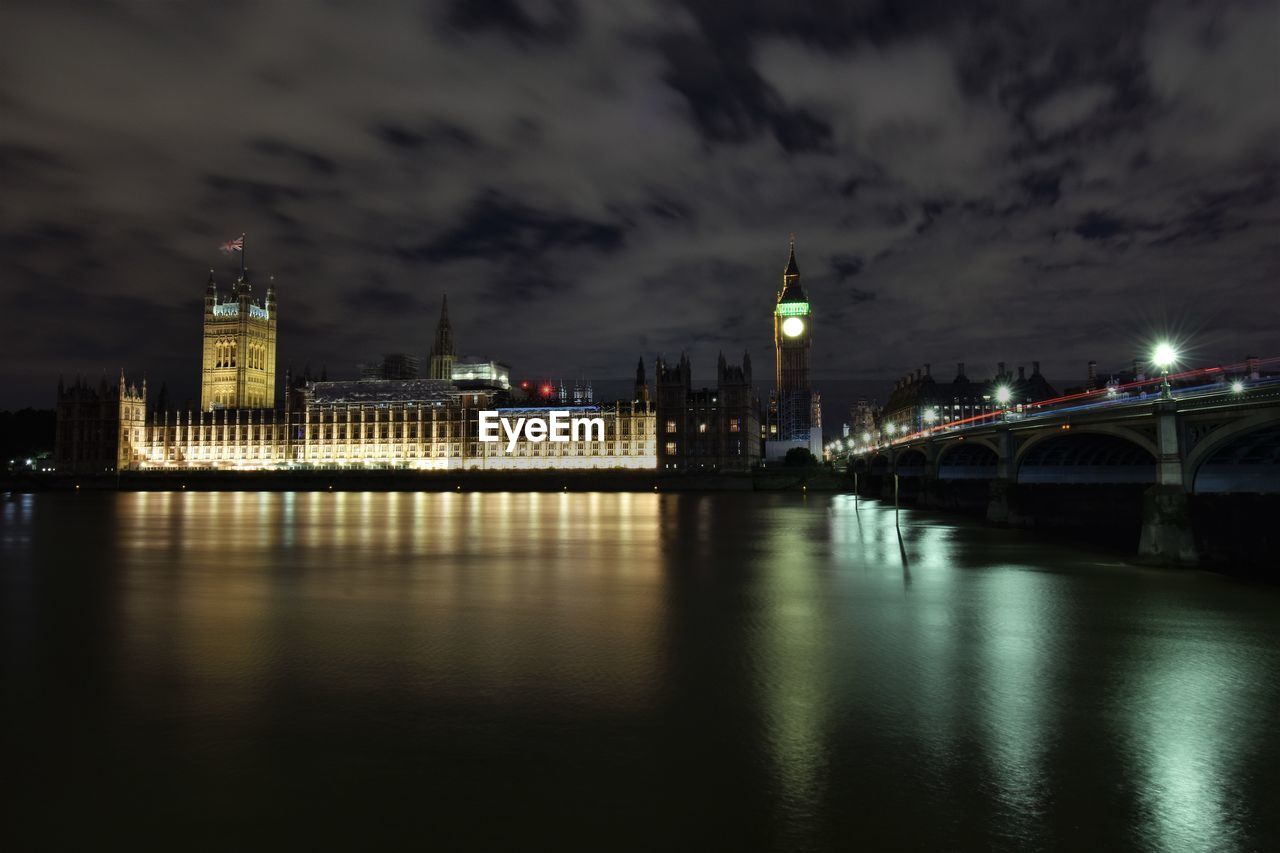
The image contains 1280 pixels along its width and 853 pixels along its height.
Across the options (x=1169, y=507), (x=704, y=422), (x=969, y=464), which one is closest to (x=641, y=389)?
(x=704, y=422)

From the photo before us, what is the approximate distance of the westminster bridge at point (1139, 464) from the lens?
99.9 ft

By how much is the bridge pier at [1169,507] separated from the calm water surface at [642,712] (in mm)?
2002

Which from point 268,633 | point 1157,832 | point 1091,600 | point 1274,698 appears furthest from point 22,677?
point 1091,600

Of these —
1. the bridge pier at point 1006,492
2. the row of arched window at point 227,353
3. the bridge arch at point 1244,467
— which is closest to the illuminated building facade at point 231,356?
the row of arched window at point 227,353

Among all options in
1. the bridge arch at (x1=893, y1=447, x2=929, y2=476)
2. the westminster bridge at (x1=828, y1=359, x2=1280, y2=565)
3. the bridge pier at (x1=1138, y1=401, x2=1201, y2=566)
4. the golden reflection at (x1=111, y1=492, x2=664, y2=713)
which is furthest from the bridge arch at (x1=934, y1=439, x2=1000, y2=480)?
the bridge pier at (x1=1138, y1=401, x2=1201, y2=566)

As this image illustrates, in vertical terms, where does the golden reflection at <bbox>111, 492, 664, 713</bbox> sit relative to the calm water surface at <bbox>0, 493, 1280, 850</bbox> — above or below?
above

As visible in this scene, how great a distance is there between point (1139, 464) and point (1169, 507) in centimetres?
3312

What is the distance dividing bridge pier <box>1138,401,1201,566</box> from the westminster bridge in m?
0.04

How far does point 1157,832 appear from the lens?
8.89 meters

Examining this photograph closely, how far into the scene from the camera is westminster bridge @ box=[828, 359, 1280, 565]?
3045 cm

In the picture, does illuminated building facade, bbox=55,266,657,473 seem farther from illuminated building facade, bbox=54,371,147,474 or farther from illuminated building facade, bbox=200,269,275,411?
illuminated building facade, bbox=200,269,275,411

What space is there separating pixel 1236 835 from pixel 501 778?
8565mm

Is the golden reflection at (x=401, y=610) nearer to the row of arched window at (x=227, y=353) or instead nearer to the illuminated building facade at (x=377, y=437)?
the illuminated building facade at (x=377, y=437)

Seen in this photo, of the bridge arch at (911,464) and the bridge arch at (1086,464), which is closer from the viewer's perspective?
the bridge arch at (1086,464)
